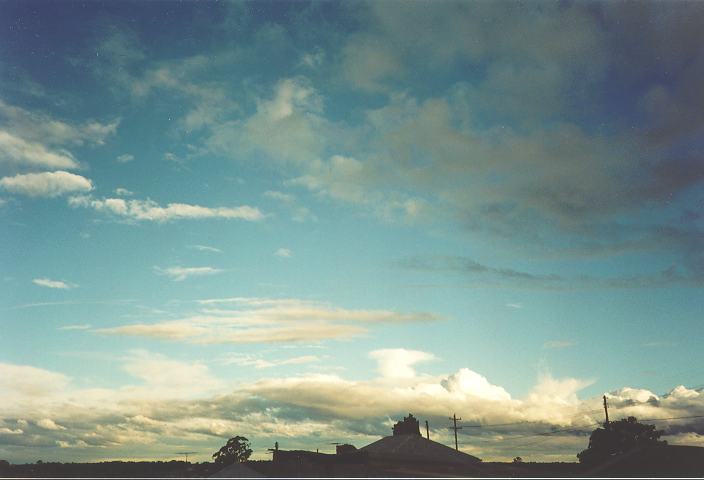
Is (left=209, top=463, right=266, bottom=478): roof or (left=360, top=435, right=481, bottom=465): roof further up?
(left=360, top=435, right=481, bottom=465): roof

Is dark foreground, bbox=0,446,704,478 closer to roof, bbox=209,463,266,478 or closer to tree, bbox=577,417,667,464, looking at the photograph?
roof, bbox=209,463,266,478

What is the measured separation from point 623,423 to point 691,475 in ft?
126

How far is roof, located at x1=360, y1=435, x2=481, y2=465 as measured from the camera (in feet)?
208

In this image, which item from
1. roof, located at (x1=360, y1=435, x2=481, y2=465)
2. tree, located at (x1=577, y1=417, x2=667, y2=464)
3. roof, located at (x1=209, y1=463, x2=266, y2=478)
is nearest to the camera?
roof, located at (x1=209, y1=463, x2=266, y2=478)

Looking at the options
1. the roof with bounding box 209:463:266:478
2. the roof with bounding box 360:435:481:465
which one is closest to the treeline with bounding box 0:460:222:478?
the roof with bounding box 209:463:266:478

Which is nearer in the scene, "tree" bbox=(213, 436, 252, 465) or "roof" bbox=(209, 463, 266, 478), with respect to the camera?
"roof" bbox=(209, 463, 266, 478)

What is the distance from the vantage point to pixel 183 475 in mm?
63656

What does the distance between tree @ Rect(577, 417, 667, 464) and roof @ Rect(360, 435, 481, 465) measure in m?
29.8

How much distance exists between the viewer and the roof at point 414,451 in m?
63.3

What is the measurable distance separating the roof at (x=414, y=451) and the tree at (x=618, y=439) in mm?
29799

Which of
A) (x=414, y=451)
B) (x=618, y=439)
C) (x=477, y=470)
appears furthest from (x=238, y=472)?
(x=618, y=439)

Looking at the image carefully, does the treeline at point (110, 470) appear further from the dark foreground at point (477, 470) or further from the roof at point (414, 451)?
the roof at point (414, 451)

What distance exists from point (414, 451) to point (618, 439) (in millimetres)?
39937

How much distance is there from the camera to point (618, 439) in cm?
8869
